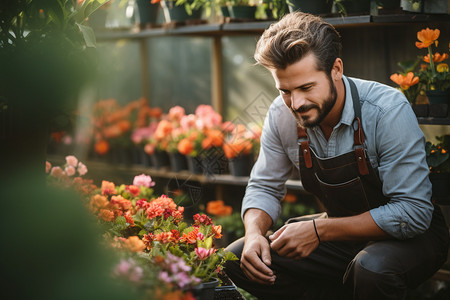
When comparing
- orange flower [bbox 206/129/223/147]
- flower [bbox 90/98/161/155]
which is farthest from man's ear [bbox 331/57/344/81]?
flower [bbox 90/98/161/155]

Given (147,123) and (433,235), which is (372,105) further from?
(147,123)

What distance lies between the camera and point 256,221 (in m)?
1.92

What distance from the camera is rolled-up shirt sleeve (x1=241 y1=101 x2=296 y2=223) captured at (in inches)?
80.6

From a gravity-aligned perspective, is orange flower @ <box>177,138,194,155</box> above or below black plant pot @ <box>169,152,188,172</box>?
above

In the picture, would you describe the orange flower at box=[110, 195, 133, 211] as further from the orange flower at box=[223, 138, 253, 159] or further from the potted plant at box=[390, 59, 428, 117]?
the orange flower at box=[223, 138, 253, 159]

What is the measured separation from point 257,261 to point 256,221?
0.72 ft

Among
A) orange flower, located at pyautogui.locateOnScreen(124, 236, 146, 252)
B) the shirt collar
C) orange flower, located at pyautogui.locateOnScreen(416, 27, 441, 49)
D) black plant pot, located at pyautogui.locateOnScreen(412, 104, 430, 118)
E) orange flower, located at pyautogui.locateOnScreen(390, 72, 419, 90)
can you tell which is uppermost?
orange flower, located at pyautogui.locateOnScreen(416, 27, 441, 49)

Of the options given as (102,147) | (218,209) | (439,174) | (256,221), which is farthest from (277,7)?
(102,147)

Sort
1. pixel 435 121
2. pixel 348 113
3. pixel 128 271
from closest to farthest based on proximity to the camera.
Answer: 1. pixel 128 271
2. pixel 348 113
3. pixel 435 121

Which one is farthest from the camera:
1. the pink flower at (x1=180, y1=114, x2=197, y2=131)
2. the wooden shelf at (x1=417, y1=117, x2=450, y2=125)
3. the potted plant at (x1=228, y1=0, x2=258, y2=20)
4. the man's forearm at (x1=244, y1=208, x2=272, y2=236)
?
the pink flower at (x1=180, y1=114, x2=197, y2=131)

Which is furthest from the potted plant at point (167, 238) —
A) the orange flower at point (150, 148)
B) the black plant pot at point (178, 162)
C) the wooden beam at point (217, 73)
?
the wooden beam at point (217, 73)

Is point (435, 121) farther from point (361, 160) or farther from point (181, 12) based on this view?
point (181, 12)

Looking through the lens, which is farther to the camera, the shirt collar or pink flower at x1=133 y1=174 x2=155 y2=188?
pink flower at x1=133 y1=174 x2=155 y2=188

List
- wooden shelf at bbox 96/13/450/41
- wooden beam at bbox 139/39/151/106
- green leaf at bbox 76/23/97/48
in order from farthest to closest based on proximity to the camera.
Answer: wooden beam at bbox 139/39/151/106 → wooden shelf at bbox 96/13/450/41 → green leaf at bbox 76/23/97/48
